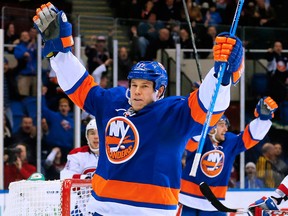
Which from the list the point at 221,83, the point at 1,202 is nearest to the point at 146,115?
the point at 221,83

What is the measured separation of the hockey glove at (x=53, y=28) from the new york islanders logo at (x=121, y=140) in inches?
15.1

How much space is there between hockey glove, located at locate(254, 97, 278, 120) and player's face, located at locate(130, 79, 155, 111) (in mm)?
2563

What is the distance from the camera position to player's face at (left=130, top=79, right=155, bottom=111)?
12.3 feet

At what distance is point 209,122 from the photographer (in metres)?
3.48

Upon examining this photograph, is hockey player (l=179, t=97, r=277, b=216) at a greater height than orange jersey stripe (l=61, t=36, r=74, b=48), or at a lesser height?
lesser

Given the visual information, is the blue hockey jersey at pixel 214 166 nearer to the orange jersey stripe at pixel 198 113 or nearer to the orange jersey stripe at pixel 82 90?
the orange jersey stripe at pixel 82 90

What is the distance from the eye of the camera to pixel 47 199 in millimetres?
4410

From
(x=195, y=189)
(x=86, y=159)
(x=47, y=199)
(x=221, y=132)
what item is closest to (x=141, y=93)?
(x=47, y=199)

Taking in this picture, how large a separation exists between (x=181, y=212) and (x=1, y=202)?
128cm

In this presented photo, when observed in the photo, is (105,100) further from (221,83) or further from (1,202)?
(1,202)

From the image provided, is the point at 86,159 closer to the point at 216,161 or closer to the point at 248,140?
the point at 216,161

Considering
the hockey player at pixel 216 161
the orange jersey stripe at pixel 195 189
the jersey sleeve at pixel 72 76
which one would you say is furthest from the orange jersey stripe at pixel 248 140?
the jersey sleeve at pixel 72 76

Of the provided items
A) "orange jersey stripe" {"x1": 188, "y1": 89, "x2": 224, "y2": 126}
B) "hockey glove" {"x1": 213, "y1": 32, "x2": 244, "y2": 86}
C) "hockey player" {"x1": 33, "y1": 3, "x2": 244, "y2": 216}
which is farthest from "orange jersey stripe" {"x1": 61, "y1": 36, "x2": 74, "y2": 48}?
"hockey glove" {"x1": 213, "y1": 32, "x2": 244, "y2": 86}

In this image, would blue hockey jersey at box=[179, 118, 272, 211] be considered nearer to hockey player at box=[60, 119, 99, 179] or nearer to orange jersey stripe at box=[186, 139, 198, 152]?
orange jersey stripe at box=[186, 139, 198, 152]
